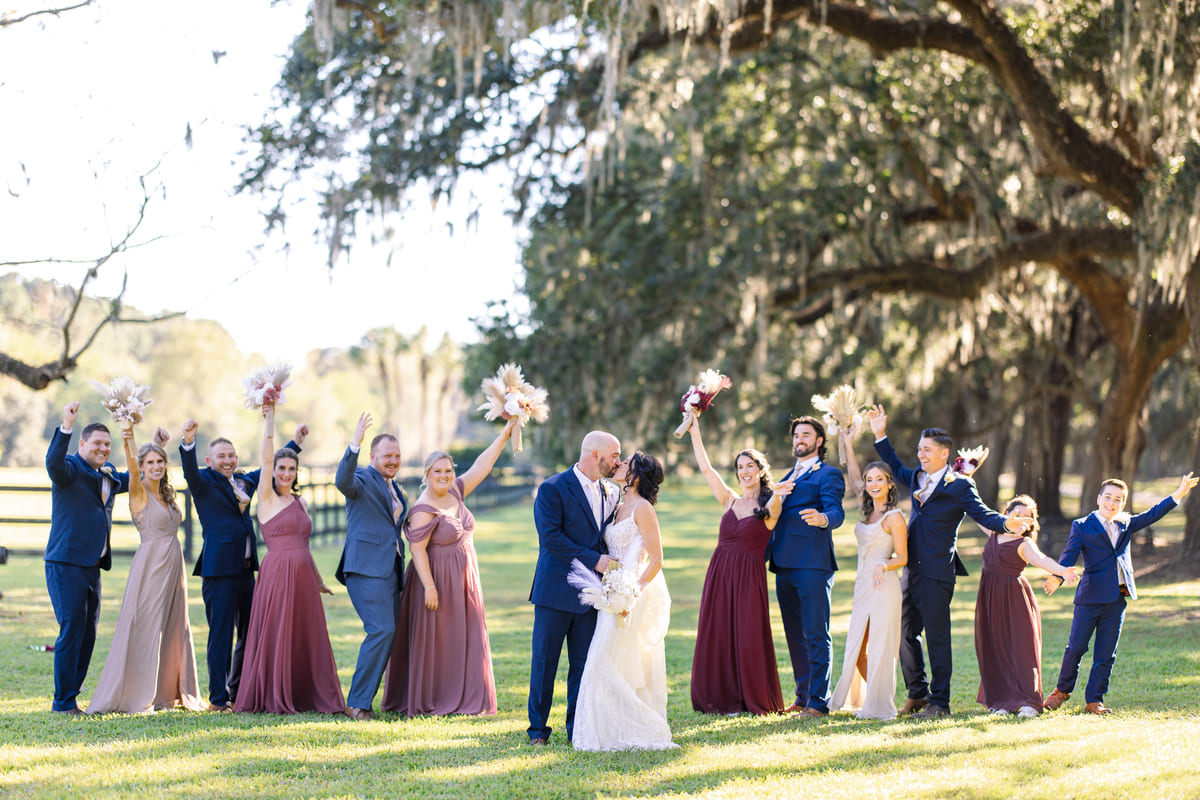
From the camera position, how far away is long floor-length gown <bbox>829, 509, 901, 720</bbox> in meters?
6.88

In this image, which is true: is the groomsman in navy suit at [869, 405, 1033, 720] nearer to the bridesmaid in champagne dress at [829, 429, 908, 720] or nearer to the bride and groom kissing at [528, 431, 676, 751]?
the bridesmaid in champagne dress at [829, 429, 908, 720]

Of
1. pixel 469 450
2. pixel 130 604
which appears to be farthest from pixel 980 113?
pixel 469 450

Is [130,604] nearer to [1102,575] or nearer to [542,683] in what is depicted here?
[542,683]

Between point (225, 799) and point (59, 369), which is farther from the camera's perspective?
point (59, 369)

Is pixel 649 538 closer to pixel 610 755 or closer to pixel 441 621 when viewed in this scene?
pixel 610 755

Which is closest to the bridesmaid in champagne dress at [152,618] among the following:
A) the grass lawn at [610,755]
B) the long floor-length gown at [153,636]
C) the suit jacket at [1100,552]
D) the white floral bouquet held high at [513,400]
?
the long floor-length gown at [153,636]

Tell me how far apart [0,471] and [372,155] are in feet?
140

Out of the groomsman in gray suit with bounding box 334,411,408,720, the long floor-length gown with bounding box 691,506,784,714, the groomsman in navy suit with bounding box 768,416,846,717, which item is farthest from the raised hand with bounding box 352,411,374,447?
the groomsman in navy suit with bounding box 768,416,846,717

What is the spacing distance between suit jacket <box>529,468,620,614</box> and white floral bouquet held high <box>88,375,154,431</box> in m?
2.68

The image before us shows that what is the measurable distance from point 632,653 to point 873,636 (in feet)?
6.00

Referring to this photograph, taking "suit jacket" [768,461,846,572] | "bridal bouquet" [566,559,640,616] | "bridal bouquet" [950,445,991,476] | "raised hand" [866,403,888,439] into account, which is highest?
"raised hand" [866,403,888,439]

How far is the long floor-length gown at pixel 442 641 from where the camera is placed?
22.9ft

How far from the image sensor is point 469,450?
43.7 meters

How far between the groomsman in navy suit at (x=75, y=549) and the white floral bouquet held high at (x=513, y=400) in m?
2.43
